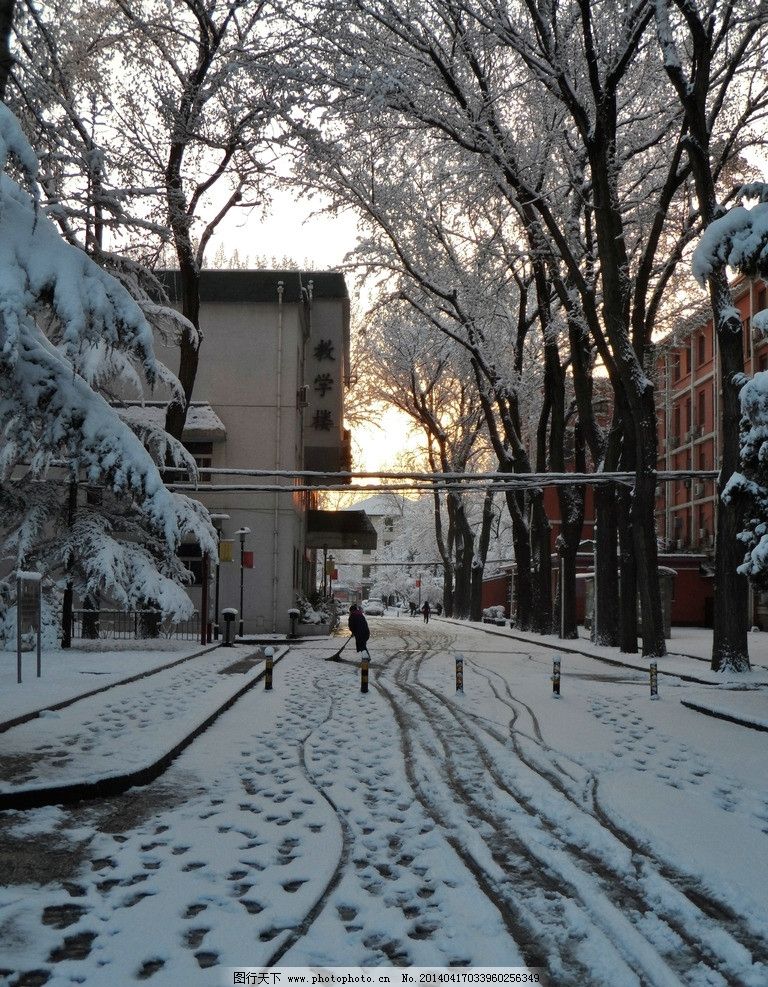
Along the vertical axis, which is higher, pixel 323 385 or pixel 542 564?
pixel 323 385

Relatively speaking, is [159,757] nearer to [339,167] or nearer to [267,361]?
[339,167]

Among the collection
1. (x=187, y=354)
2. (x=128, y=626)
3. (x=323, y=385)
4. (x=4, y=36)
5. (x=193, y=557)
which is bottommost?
(x=128, y=626)

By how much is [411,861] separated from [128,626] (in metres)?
25.5

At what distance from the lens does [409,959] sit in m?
4.79

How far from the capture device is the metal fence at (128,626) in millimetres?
27859

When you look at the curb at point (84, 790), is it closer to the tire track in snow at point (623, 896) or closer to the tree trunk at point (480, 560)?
the tire track in snow at point (623, 896)

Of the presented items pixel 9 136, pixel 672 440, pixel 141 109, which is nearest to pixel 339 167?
pixel 141 109

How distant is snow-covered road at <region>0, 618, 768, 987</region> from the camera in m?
4.89

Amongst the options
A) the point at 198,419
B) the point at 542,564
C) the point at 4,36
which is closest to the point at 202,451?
the point at 198,419

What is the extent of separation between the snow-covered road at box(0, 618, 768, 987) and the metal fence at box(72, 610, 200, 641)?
16.8 m

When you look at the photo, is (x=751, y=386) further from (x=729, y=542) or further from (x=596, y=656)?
(x=596, y=656)

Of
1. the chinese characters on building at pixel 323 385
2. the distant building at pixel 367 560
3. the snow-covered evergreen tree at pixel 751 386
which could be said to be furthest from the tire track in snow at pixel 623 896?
the distant building at pixel 367 560

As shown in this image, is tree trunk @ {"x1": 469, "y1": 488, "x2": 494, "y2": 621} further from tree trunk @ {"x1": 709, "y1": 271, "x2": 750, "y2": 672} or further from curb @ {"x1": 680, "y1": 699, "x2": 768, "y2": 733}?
curb @ {"x1": 680, "y1": 699, "x2": 768, "y2": 733}

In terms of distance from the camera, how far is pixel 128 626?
1209 inches
